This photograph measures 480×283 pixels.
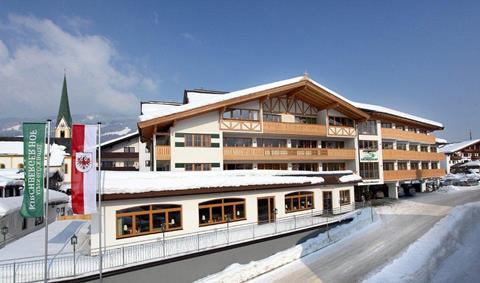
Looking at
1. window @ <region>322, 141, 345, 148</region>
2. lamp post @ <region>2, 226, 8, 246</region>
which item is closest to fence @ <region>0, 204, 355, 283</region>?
lamp post @ <region>2, 226, 8, 246</region>

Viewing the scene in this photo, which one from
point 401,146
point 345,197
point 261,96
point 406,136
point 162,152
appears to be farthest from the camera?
point 401,146

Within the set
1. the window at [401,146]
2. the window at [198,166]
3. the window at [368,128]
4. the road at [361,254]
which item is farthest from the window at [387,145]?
the window at [198,166]

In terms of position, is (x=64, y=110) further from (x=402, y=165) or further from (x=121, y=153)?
(x=402, y=165)

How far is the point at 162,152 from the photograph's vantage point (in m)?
25.7

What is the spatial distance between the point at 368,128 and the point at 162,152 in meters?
24.8

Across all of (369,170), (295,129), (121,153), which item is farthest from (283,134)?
(121,153)

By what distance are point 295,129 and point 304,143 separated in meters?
3.34

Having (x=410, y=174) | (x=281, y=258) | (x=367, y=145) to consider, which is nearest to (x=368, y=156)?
(x=367, y=145)

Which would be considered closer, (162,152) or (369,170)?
(162,152)

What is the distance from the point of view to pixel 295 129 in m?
31.3

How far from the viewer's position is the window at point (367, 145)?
37.5 meters

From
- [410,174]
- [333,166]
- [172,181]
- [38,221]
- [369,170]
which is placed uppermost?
[333,166]

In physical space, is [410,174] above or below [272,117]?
below

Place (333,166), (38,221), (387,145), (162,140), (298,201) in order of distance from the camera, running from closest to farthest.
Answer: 1. (38,221)
2. (298,201)
3. (162,140)
4. (333,166)
5. (387,145)
